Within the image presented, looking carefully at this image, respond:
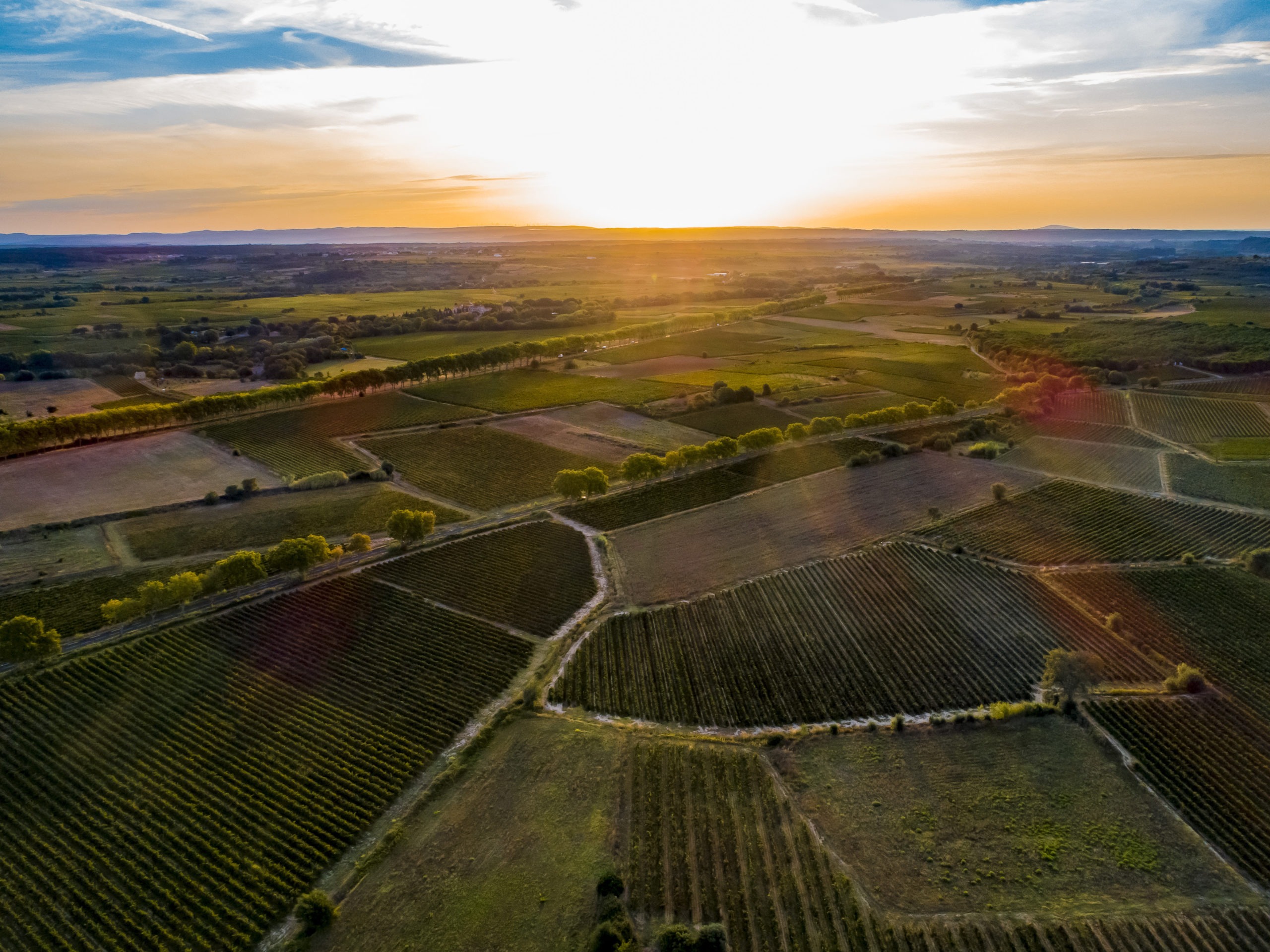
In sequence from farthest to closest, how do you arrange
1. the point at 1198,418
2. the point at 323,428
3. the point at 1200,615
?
the point at 1198,418, the point at 323,428, the point at 1200,615

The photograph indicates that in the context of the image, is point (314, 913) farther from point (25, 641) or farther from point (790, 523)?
point (790, 523)

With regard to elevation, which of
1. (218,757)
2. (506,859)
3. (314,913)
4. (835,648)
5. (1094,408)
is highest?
(1094,408)

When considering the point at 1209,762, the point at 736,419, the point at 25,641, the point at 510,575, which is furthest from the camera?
the point at 736,419

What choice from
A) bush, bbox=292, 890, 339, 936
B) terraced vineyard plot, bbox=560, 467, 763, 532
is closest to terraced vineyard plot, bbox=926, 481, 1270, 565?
terraced vineyard plot, bbox=560, 467, 763, 532

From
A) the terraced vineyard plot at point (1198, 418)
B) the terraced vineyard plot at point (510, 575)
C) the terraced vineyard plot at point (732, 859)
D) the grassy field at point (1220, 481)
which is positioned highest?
the terraced vineyard plot at point (1198, 418)

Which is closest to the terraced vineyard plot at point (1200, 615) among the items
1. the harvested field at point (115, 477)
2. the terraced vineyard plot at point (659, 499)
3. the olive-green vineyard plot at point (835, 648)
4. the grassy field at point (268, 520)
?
the olive-green vineyard plot at point (835, 648)

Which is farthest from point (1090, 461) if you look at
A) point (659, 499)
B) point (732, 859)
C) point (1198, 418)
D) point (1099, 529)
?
point (732, 859)

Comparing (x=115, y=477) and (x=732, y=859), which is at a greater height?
(x=115, y=477)

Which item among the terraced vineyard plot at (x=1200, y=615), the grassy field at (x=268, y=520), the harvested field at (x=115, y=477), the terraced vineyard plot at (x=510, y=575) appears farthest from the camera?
the harvested field at (x=115, y=477)

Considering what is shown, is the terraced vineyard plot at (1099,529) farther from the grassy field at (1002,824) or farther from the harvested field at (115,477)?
the harvested field at (115,477)
